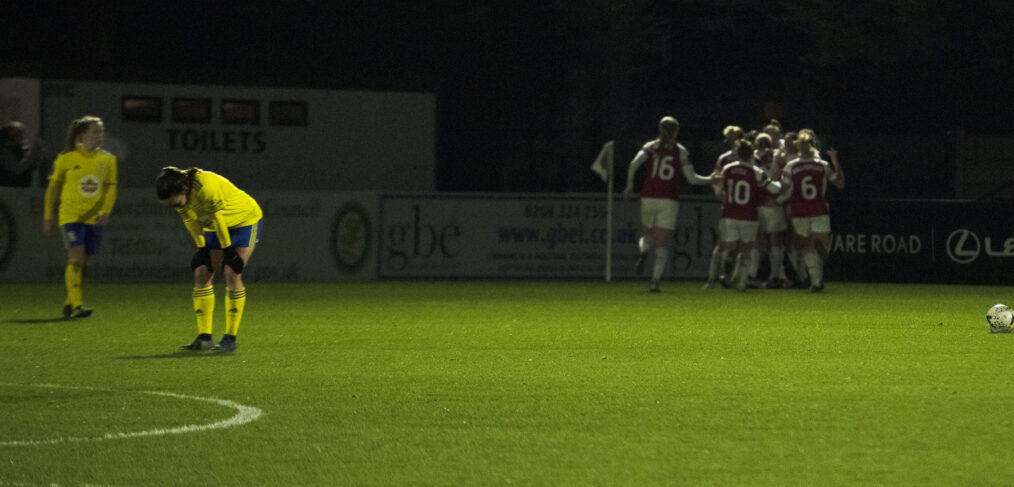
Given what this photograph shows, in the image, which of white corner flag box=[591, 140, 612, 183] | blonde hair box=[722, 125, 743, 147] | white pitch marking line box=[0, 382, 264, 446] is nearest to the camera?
white pitch marking line box=[0, 382, 264, 446]

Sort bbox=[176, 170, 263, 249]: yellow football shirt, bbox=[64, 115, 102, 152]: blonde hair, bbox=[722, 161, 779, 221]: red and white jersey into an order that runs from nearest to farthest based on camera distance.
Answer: bbox=[176, 170, 263, 249]: yellow football shirt → bbox=[64, 115, 102, 152]: blonde hair → bbox=[722, 161, 779, 221]: red and white jersey

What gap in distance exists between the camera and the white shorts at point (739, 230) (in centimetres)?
2144

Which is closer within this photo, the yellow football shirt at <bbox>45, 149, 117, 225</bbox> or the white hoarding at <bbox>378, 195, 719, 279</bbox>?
the yellow football shirt at <bbox>45, 149, 117, 225</bbox>

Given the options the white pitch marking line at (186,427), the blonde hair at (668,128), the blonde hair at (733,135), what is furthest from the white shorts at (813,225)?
the white pitch marking line at (186,427)

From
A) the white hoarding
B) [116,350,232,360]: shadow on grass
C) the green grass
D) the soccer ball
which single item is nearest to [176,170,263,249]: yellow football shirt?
[116,350,232,360]: shadow on grass

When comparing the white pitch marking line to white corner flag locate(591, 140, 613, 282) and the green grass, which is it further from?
white corner flag locate(591, 140, 613, 282)

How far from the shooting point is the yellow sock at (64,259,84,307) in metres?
16.0

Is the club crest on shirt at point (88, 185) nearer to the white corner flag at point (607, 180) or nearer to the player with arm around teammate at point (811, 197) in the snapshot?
the white corner flag at point (607, 180)

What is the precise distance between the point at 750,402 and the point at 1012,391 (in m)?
1.73

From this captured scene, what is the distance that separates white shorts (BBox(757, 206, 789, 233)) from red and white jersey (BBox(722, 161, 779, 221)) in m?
0.71

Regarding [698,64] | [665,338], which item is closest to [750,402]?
[665,338]

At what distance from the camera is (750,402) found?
9961 millimetres

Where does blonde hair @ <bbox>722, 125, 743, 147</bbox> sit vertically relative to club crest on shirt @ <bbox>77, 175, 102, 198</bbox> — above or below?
above

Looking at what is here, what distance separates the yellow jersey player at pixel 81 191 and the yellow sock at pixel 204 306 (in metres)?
3.29
